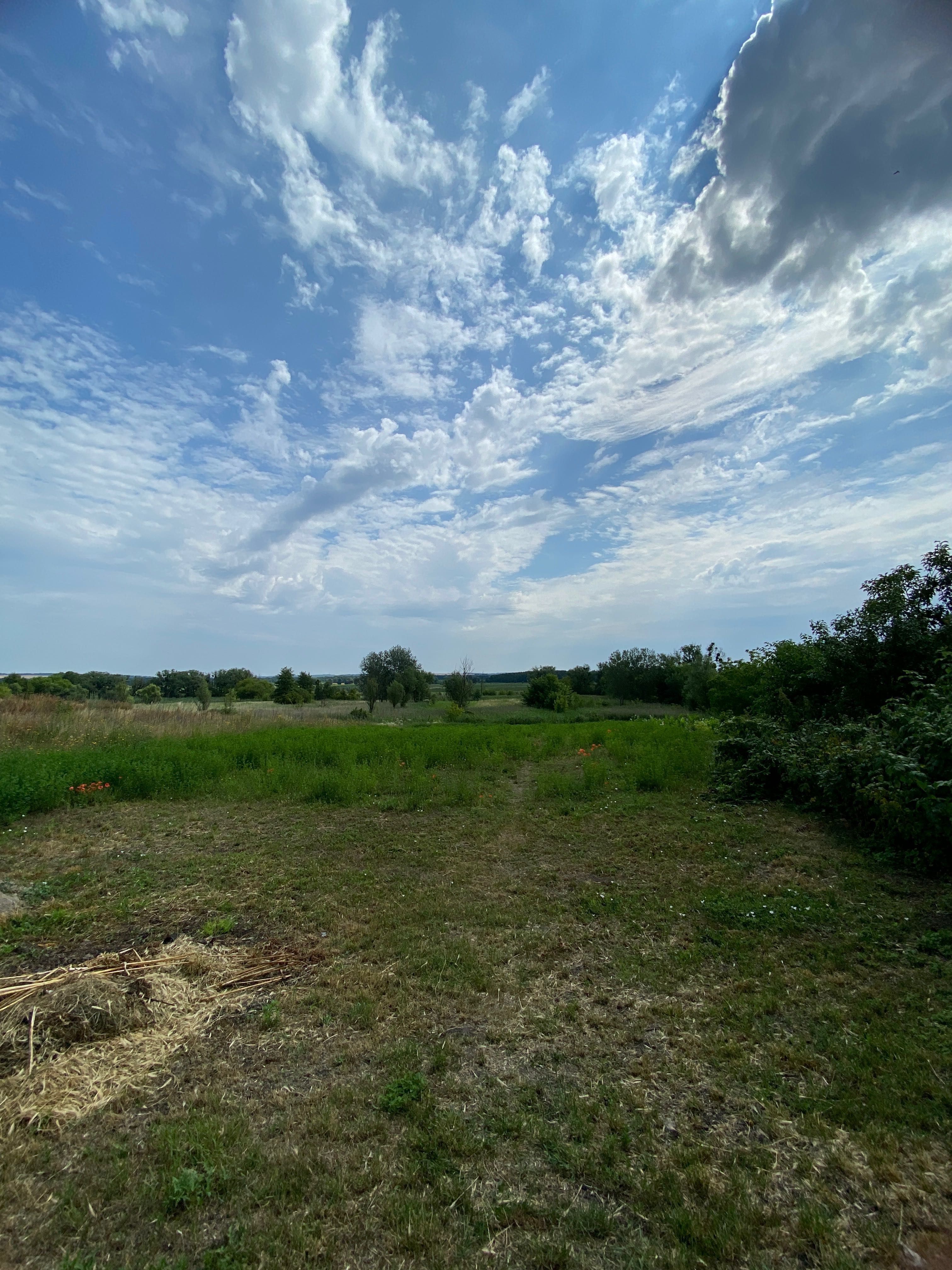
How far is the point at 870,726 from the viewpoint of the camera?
9.60 metres

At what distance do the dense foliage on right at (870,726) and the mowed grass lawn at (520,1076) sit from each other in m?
0.90

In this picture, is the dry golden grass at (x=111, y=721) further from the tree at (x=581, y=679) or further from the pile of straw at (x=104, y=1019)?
the tree at (x=581, y=679)

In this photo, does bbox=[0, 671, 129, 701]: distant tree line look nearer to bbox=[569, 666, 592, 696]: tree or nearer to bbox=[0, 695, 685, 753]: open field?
bbox=[0, 695, 685, 753]: open field

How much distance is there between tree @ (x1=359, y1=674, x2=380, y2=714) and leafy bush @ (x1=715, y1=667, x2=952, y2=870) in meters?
34.8

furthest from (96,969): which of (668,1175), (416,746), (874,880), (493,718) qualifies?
(493,718)

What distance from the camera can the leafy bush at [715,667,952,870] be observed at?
5.99 m

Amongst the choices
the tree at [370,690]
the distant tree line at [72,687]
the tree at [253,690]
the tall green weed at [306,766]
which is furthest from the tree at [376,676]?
the tall green weed at [306,766]

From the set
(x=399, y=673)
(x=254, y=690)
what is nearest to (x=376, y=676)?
(x=399, y=673)

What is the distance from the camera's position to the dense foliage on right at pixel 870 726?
618cm

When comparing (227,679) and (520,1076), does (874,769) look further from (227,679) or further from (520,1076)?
(227,679)

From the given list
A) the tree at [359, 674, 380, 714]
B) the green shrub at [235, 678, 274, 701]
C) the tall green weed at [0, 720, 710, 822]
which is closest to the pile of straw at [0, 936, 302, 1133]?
the tall green weed at [0, 720, 710, 822]

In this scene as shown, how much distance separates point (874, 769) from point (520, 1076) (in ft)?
22.3

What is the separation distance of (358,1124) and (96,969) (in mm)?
2737

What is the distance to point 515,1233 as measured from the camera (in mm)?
2100
